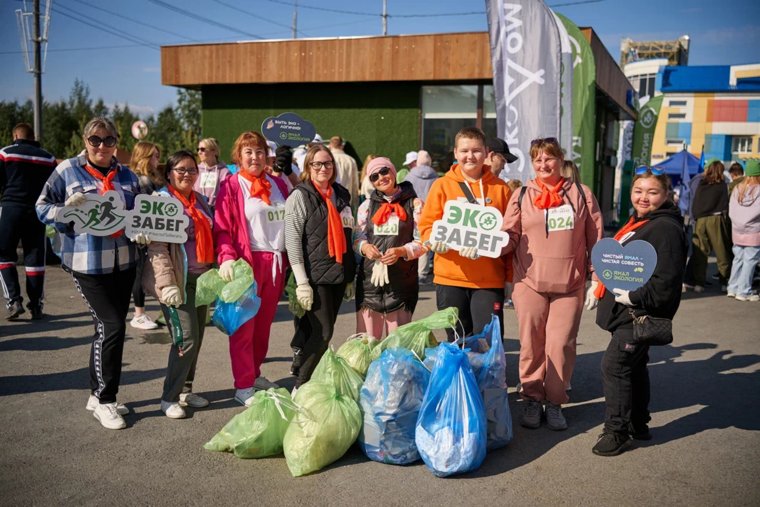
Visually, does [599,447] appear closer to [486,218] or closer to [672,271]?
[672,271]

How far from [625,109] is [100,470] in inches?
Result: 729

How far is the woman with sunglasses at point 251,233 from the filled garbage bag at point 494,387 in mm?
1635

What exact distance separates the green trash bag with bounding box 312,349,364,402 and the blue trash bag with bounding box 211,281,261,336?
774 millimetres

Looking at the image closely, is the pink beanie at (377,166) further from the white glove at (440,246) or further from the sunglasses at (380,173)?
the white glove at (440,246)

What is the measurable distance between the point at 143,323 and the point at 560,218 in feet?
15.9

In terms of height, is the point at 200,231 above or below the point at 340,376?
above

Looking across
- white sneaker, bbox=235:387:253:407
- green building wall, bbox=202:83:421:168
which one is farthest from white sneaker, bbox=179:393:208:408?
green building wall, bbox=202:83:421:168

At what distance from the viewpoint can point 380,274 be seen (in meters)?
4.31

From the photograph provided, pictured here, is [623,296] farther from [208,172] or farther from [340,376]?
[208,172]

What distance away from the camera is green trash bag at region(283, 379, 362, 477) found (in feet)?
11.1

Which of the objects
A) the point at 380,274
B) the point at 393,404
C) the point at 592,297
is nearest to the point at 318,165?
the point at 380,274

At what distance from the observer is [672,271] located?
3.49m

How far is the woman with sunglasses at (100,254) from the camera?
153 inches

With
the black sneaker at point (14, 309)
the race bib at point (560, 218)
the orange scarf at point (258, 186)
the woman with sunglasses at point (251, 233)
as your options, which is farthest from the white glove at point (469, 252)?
the black sneaker at point (14, 309)
